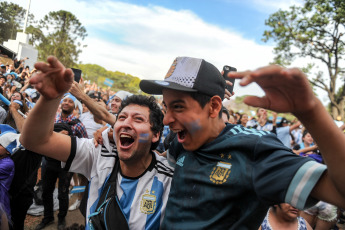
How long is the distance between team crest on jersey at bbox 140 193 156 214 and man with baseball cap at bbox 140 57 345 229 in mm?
256

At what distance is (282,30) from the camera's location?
1908 cm

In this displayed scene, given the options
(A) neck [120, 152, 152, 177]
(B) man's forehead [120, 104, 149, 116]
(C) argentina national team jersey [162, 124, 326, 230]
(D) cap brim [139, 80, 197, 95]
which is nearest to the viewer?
(C) argentina national team jersey [162, 124, 326, 230]

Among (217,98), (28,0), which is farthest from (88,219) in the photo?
(28,0)

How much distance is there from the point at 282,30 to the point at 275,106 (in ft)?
68.1

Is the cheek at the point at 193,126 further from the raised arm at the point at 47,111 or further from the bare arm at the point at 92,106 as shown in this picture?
the bare arm at the point at 92,106

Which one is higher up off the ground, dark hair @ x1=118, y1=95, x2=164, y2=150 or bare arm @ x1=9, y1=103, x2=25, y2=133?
dark hair @ x1=118, y1=95, x2=164, y2=150

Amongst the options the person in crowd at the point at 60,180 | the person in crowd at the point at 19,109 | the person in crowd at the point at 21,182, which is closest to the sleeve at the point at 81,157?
the person in crowd at the point at 21,182

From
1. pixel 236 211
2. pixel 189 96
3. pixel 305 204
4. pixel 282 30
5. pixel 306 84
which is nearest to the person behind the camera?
pixel 306 84

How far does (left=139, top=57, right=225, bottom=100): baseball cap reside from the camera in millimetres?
1593

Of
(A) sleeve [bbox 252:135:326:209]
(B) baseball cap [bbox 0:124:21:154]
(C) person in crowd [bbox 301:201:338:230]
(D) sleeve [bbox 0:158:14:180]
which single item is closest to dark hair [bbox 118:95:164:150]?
(A) sleeve [bbox 252:135:326:209]

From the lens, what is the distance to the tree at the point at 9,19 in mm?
41109

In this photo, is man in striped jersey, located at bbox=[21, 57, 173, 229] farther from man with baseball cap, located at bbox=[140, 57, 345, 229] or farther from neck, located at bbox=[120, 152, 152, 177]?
man with baseball cap, located at bbox=[140, 57, 345, 229]

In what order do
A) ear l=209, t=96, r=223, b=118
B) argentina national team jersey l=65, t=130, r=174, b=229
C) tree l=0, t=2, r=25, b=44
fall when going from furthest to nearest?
tree l=0, t=2, r=25, b=44
argentina national team jersey l=65, t=130, r=174, b=229
ear l=209, t=96, r=223, b=118

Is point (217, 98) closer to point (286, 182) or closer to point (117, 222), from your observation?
point (286, 182)
